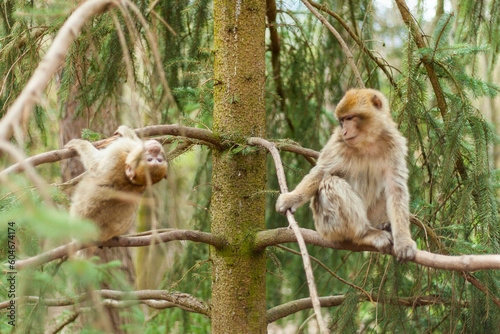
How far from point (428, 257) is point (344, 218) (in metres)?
0.89

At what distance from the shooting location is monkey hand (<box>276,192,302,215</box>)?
12.2 feet

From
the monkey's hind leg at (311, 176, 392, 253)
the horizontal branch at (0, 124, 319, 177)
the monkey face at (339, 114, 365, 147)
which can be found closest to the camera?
the horizontal branch at (0, 124, 319, 177)

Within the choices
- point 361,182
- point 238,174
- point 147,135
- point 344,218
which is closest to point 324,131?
point 361,182

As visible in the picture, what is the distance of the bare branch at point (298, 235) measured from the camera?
1960 mm

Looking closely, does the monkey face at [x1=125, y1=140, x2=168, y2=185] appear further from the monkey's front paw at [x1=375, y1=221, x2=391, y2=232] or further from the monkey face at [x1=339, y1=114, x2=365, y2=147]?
the monkey's front paw at [x1=375, y1=221, x2=391, y2=232]

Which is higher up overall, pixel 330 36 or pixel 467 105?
pixel 330 36

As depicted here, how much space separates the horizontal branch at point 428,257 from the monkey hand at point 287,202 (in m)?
0.18

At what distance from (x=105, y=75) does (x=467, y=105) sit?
10.8 ft

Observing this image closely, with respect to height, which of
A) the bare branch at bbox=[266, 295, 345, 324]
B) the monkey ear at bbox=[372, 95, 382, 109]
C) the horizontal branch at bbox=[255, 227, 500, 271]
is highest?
the monkey ear at bbox=[372, 95, 382, 109]

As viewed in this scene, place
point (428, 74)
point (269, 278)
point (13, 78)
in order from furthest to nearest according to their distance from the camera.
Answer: point (269, 278) → point (428, 74) → point (13, 78)

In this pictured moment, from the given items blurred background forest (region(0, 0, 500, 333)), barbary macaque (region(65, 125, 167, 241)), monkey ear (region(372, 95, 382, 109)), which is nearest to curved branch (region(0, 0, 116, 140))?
blurred background forest (region(0, 0, 500, 333))

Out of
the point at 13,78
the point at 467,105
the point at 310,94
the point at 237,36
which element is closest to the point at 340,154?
the point at 467,105

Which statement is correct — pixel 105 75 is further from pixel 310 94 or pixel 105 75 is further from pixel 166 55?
pixel 310 94

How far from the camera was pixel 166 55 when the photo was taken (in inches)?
193
